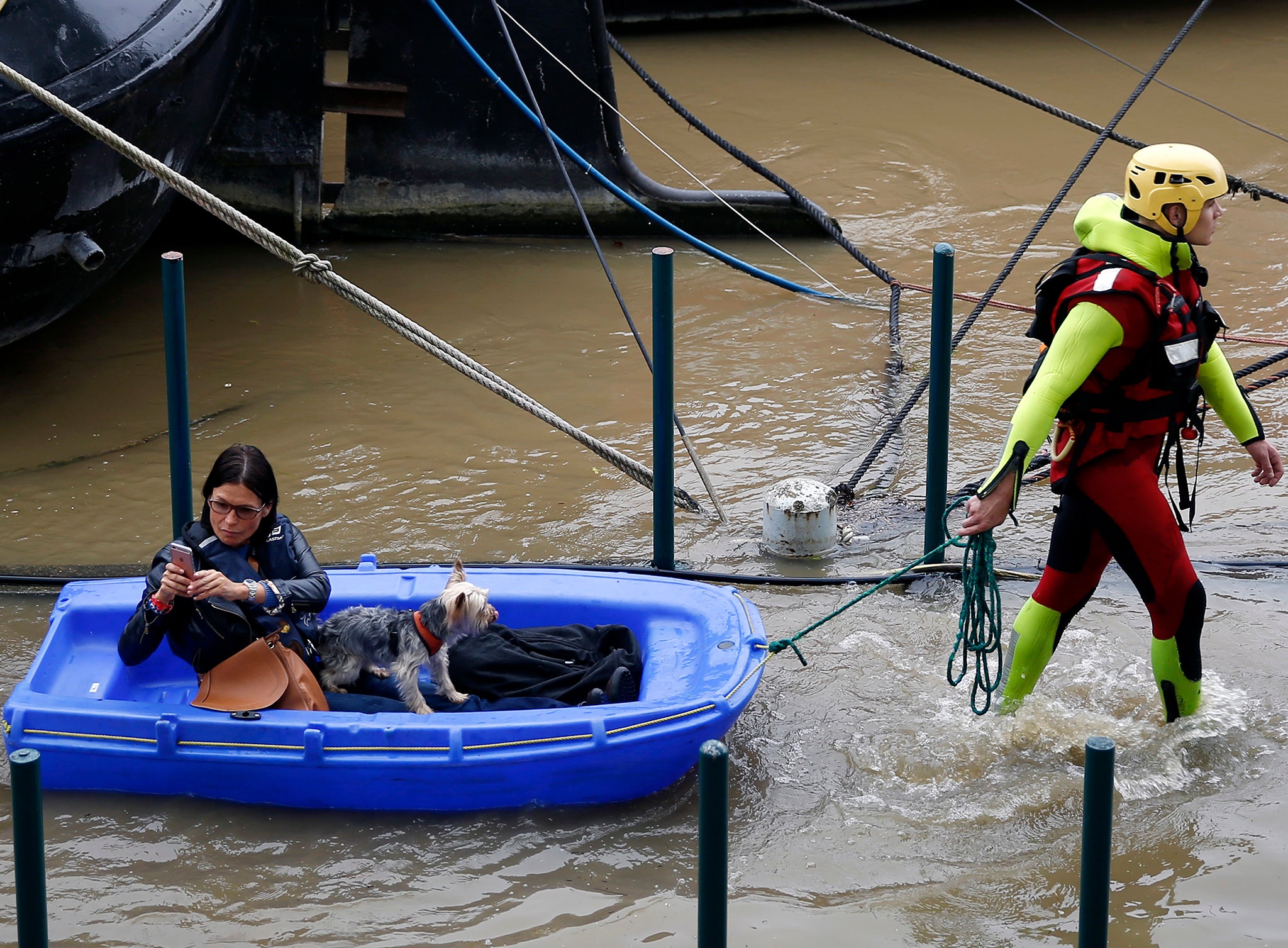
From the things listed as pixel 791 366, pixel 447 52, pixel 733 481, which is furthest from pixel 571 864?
pixel 447 52

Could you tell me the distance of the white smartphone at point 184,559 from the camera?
3787 mm

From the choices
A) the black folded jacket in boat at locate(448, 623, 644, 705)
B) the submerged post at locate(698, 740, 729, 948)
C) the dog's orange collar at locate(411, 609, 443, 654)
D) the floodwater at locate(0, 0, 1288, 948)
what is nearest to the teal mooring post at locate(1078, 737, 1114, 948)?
the submerged post at locate(698, 740, 729, 948)

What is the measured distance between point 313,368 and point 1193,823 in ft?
16.7

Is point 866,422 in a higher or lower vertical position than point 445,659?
higher

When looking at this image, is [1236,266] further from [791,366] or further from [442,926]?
[442,926]

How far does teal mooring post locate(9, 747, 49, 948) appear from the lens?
8.66 ft

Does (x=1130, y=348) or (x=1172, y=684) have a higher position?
(x=1130, y=348)

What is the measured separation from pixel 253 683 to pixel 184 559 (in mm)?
448

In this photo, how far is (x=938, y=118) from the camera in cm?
1120

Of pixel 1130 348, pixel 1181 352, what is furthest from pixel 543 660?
pixel 1181 352

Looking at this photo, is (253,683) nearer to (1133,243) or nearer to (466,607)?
(466,607)

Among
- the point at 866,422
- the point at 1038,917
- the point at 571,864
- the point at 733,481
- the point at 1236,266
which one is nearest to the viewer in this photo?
the point at 1038,917

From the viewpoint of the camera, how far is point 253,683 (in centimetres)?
400

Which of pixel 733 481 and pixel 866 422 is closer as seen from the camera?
pixel 733 481
